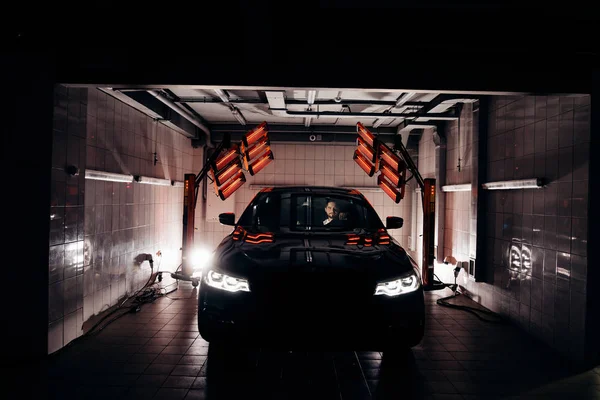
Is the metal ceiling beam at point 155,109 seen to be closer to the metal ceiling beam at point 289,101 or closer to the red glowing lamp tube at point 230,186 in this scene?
the metal ceiling beam at point 289,101

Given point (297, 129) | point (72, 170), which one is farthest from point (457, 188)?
point (72, 170)

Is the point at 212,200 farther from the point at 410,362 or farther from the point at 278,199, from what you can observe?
the point at 410,362

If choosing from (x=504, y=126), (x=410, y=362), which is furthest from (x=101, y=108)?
(x=504, y=126)

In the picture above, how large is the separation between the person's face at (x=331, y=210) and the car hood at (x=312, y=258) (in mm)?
793

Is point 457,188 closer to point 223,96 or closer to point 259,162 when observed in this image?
point 259,162

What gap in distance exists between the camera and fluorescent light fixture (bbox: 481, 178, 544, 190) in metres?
4.11

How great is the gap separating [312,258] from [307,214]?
48.0 inches

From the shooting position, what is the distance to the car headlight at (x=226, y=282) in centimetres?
272

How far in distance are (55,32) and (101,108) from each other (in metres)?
1.49

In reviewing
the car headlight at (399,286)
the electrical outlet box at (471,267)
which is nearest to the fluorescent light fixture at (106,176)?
the car headlight at (399,286)

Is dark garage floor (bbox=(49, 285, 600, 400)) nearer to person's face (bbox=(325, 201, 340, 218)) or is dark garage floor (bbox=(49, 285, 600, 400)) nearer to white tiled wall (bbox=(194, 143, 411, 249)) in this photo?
person's face (bbox=(325, 201, 340, 218))

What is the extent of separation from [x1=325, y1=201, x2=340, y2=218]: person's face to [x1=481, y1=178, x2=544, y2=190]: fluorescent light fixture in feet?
6.81

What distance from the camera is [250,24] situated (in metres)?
3.35

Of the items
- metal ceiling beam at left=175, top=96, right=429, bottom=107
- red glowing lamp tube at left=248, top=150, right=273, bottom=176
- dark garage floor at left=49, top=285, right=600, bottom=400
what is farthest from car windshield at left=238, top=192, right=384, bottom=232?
red glowing lamp tube at left=248, top=150, right=273, bottom=176
